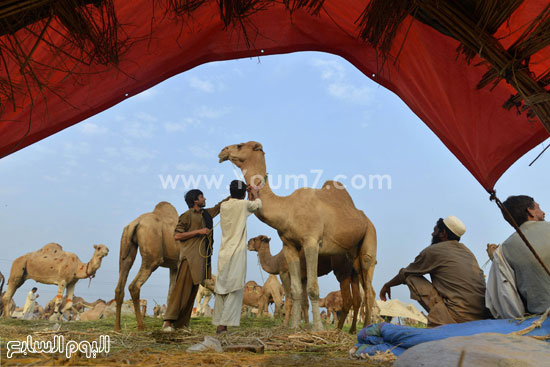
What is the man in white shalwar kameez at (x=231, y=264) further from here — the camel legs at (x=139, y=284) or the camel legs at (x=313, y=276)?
the camel legs at (x=139, y=284)

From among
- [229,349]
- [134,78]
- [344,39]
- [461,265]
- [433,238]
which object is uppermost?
[344,39]

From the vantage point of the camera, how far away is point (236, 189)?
7148 millimetres

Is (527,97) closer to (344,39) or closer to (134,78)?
(344,39)

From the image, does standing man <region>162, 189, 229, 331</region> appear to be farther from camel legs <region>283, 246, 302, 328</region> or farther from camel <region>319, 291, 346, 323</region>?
camel <region>319, 291, 346, 323</region>

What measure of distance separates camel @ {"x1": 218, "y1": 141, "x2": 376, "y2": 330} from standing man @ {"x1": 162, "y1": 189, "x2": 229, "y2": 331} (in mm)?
1007

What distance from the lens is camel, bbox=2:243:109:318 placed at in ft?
53.7

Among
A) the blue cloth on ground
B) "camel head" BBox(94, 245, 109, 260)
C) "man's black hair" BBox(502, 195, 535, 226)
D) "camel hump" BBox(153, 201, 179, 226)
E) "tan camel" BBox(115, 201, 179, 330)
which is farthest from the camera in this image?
"camel head" BBox(94, 245, 109, 260)

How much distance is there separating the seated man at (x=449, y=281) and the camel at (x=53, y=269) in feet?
45.9

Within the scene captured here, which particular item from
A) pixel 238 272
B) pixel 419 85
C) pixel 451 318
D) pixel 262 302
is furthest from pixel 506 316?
pixel 262 302

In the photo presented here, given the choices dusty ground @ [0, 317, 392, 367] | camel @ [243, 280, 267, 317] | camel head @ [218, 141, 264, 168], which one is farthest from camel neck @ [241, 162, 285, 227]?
camel @ [243, 280, 267, 317]

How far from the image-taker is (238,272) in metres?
6.55

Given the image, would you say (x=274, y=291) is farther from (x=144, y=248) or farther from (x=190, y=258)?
(x=190, y=258)

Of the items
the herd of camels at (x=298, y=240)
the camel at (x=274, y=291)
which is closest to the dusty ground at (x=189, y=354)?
the herd of camels at (x=298, y=240)

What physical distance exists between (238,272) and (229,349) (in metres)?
2.16
